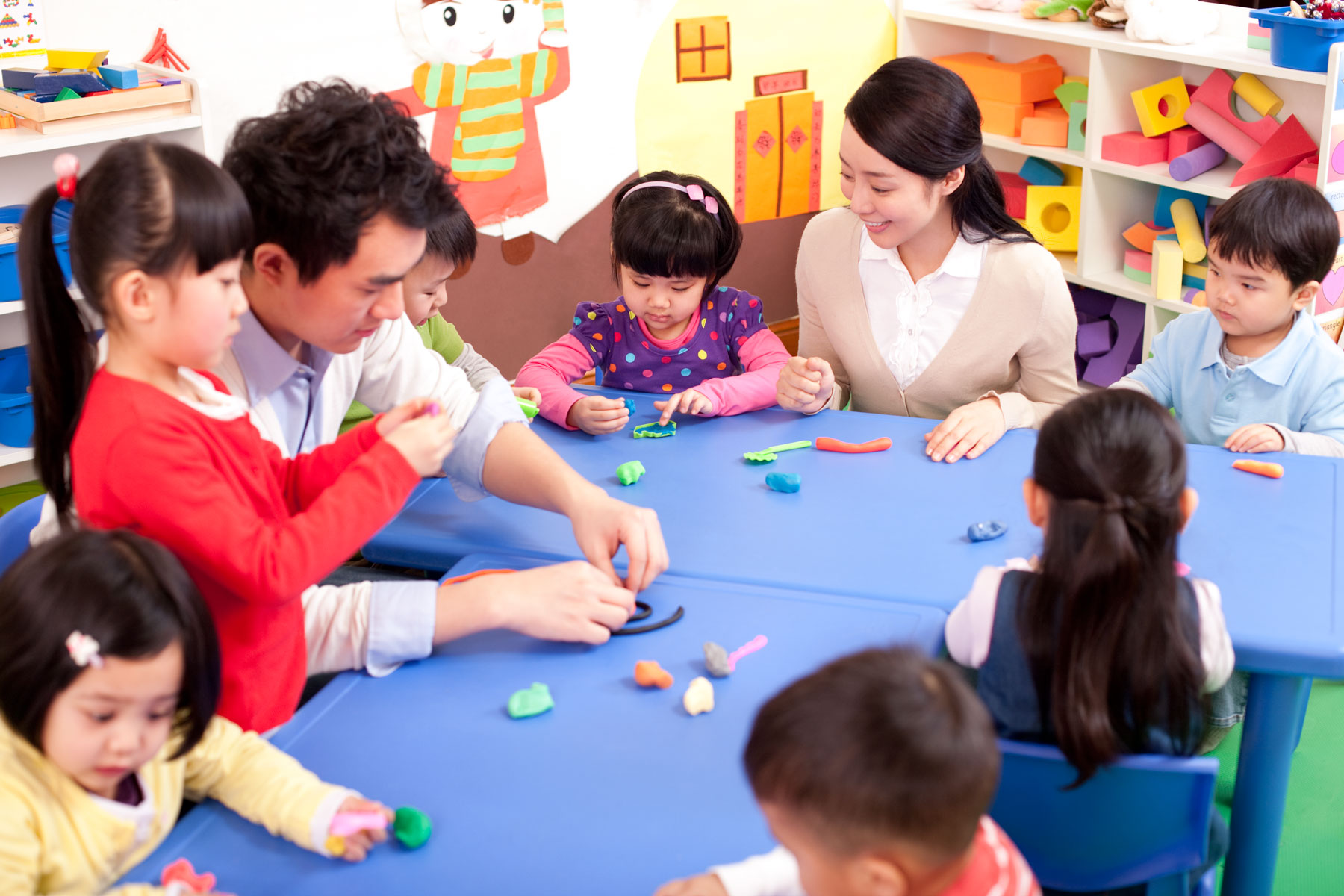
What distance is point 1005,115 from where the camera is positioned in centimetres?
383

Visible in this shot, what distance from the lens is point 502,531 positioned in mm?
1605

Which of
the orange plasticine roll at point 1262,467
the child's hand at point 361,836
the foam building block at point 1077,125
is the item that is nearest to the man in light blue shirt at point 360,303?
the child's hand at point 361,836

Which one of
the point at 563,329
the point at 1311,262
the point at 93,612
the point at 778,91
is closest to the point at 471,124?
the point at 563,329

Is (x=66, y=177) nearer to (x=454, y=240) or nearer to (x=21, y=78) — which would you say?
(x=454, y=240)

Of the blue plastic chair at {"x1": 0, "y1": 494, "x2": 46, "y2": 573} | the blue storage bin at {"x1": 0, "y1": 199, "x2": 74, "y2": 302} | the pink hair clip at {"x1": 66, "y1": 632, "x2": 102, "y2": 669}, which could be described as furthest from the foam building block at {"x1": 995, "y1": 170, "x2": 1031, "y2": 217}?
the pink hair clip at {"x1": 66, "y1": 632, "x2": 102, "y2": 669}

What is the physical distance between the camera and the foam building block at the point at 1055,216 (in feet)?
12.3

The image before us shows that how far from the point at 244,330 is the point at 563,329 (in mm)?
2400

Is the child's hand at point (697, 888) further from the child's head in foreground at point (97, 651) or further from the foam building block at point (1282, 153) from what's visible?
the foam building block at point (1282, 153)

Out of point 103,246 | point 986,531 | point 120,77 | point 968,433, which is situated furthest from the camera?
A: point 120,77

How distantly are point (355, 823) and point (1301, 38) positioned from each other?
2.86 metres

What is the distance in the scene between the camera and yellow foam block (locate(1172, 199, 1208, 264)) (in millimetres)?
3363

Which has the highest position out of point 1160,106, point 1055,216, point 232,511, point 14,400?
point 1160,106

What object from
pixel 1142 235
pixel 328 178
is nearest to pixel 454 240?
pixel 328 178

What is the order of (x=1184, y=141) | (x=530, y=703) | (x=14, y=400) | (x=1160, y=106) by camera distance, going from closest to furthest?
1. (x=530, y=703)
2. (x=14, y=400)
3. (x=1184, y=141)
4. (x=1160, y=106)
